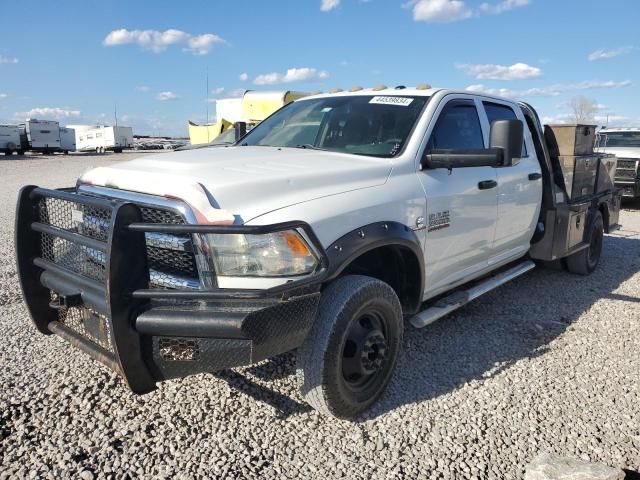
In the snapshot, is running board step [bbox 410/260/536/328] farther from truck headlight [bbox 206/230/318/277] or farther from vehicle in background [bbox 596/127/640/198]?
vehicle in background [bbox 596/127/640/198]

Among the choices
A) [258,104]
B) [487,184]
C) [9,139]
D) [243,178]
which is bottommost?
[487,184]

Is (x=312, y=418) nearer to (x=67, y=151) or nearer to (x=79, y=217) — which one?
(x=79, y=217)

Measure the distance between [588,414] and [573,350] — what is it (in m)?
1.02

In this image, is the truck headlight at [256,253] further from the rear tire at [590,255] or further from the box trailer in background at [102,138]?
the box trailer in background at [102,138]

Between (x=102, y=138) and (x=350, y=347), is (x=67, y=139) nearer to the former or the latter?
(x=102, y=138)

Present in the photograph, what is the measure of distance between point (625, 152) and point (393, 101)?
11.3m

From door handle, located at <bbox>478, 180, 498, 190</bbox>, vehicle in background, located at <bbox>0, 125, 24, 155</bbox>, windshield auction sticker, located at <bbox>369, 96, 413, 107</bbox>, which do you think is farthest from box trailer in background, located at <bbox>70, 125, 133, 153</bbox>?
door handle, located at <bbox>478, 180, 498, 190</bbox>

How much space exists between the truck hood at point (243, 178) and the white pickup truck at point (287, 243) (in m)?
0.01

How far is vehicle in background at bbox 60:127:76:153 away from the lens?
4428 cm

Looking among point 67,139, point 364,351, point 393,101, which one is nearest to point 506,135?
point 393,101

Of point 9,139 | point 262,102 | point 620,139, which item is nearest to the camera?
point 620,139

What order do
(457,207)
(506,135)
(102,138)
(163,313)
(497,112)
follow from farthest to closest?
(102,138)
(497,112)
(457,207)
(506,135)
(163,313)

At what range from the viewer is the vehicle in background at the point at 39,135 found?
4175 centimetres

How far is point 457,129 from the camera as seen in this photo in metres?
3.98
